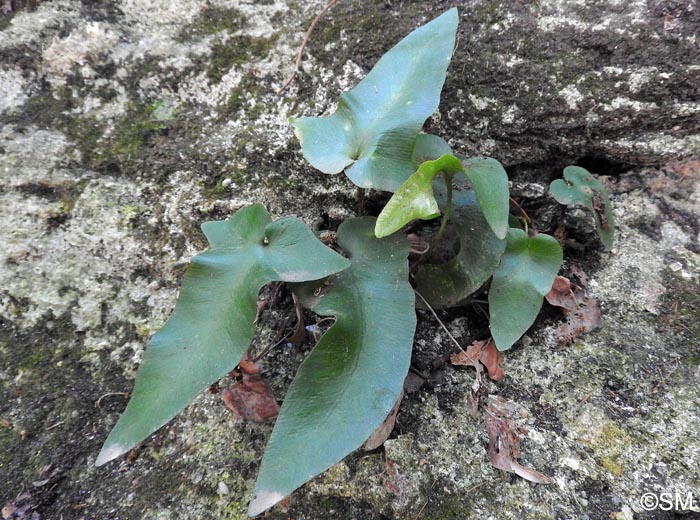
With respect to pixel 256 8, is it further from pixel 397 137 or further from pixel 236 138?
pixel 397 137

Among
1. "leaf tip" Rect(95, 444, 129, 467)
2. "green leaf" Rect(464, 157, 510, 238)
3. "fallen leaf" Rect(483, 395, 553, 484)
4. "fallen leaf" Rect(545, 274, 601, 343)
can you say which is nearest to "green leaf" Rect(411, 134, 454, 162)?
"green leaf" Rect(464, 157, 510, 238)

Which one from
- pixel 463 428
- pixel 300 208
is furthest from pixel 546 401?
pixel 300 208

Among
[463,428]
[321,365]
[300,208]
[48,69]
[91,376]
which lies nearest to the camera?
[321,365]

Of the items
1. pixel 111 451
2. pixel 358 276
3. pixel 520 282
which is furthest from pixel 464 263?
pixel 111 451

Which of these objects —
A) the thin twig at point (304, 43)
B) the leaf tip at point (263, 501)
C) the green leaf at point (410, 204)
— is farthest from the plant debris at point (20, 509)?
the thin twig at point (304, 43)

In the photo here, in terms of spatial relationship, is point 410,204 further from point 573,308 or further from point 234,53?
point 234,53

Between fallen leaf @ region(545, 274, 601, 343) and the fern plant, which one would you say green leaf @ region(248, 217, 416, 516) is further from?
fallen leaf @ region(545, 274, 601, 343)

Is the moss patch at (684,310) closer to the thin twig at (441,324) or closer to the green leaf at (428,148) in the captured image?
the thin twig at (441,324)

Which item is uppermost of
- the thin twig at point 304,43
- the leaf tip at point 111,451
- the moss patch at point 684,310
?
the thin twig at point 304,43
